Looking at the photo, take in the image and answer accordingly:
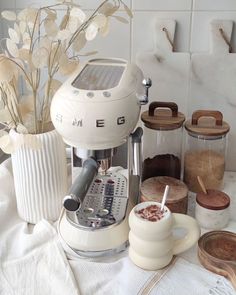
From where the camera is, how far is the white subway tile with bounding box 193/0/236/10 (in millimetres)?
992

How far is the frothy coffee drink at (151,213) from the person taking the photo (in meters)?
0.74

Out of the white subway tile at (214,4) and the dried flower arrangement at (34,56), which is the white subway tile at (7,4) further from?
the white subway tile at (214,4)

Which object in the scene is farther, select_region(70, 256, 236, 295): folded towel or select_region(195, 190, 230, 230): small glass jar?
select_region(195, 190, 230, 230): small glass jar

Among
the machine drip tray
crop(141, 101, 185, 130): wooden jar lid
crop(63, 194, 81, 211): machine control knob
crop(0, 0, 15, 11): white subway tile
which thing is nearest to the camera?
crop(63, 194, 81, 211): machine control knob

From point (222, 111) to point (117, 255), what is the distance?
1.57 ft

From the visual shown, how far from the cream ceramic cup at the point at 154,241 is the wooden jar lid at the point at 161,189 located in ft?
0.29

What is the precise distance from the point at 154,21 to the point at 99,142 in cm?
44

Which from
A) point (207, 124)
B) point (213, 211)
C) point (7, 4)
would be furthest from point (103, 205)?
point (7, 4)

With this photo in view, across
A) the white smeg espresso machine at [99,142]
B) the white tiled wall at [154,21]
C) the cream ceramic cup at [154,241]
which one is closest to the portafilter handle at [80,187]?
the white smeg espresso machine at [99,142]

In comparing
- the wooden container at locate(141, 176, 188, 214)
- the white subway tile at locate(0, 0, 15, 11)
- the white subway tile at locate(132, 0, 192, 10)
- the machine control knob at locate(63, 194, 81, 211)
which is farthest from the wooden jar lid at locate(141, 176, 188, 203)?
the white subway tile at locate(0, 0, 15, 11)

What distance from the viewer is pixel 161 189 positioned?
89 centimetres

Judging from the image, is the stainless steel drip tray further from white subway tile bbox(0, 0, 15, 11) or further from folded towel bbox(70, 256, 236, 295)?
white subway tile bbox(0, 0, 15, 11)

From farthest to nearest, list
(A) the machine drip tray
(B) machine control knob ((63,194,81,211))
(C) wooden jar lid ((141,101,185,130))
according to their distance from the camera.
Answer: (C) wooden jar lid ((141,101,185,130))
(A) the machine drip tray
(B) machine control knob ((63,194,81,211))

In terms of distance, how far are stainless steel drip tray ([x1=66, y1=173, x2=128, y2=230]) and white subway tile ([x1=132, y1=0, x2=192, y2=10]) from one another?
15.9 inches
